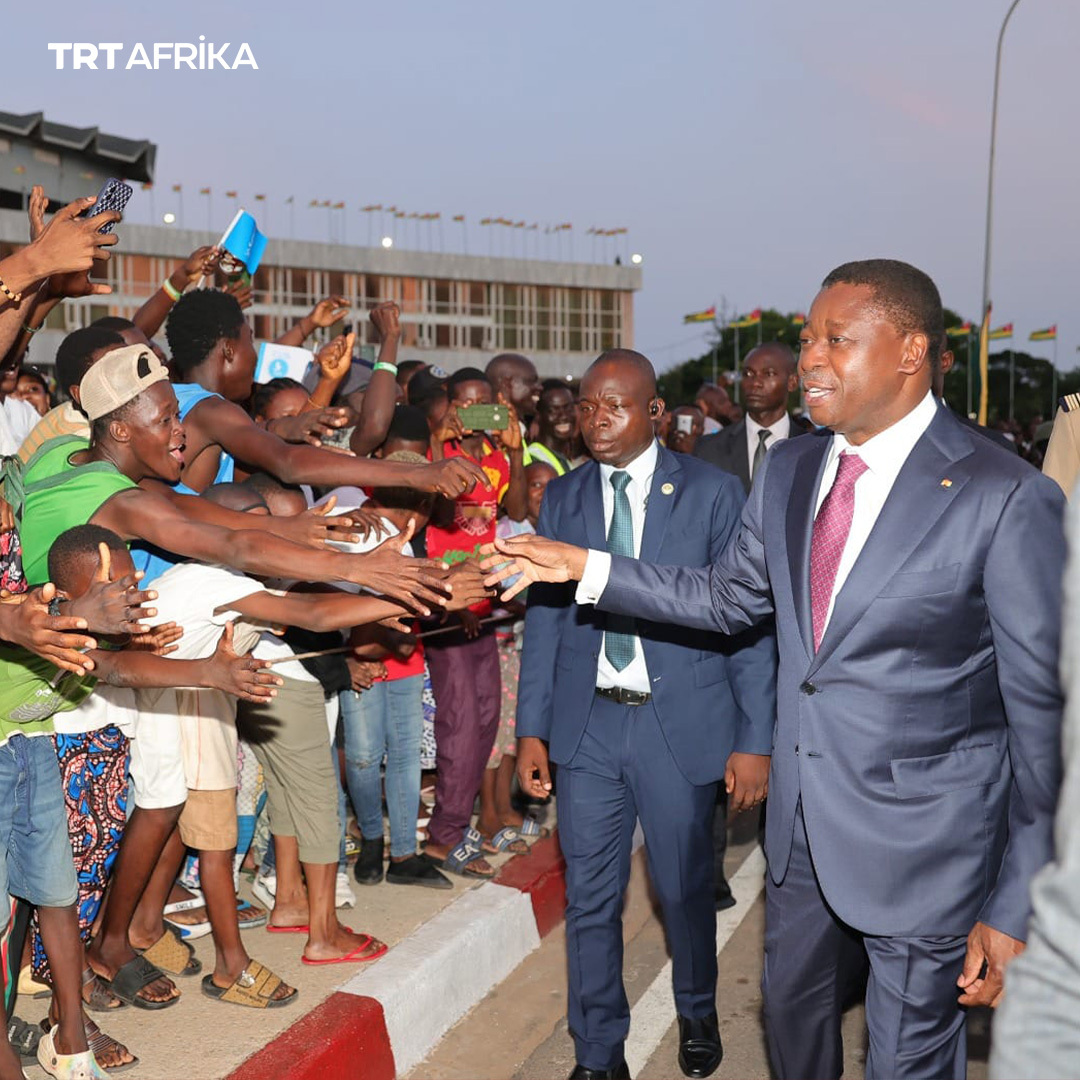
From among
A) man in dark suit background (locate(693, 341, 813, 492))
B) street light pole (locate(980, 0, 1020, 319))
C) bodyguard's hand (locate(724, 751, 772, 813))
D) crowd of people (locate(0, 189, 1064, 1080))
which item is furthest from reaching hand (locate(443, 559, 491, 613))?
street light pole (locate(980, 0, 1020, 319))

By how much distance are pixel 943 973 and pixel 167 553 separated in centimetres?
302

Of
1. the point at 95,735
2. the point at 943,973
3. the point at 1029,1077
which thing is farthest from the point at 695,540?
the point at 1029,1077

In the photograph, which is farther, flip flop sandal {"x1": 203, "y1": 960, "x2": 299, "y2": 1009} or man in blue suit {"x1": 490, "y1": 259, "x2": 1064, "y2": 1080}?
flip flop sandal {"x1": 203, "y1": 960, "x2": 299, "y2": 1009}

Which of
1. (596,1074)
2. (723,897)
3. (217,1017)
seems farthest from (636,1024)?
(217,1017)

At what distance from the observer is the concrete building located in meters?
56.7

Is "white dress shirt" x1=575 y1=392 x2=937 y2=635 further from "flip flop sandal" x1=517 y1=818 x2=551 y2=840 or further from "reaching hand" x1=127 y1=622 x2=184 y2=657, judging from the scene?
"flip flop sandal" x1=517 y1=818 x2=551 y2=840

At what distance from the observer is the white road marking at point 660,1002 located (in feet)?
16.4

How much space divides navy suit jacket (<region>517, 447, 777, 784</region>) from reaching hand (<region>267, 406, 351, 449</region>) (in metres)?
0.94

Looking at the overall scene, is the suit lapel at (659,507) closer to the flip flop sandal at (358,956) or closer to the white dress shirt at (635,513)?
the white dress shirt at (635,513)

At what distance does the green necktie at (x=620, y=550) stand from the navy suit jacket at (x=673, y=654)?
0.04 m

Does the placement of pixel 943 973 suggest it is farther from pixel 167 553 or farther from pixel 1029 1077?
pixel 167 553

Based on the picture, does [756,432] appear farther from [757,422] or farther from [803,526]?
[803,526]

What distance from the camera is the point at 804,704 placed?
11.5 feet

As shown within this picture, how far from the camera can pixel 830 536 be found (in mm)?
3547
